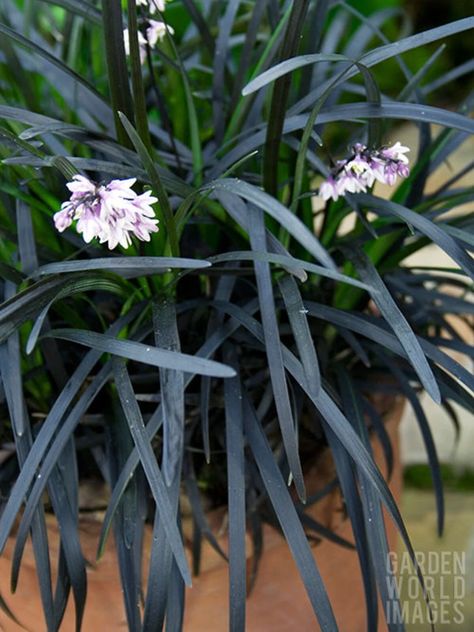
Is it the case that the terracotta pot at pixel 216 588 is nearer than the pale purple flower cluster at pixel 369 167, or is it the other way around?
the pale purple flower cluster at pixel 369 167

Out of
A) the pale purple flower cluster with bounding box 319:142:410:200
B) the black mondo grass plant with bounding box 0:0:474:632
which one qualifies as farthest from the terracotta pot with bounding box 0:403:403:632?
the pale purple flower cluster with bounding box 319:142:410:200

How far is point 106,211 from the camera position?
49cm

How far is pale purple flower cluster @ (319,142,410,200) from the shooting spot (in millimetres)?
581

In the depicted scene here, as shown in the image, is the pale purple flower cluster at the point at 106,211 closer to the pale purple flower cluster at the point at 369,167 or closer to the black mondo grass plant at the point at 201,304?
the black mondo grass plant at the point at 201,304

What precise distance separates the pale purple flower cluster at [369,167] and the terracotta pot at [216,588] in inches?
10.8

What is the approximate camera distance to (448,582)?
3.93 feet

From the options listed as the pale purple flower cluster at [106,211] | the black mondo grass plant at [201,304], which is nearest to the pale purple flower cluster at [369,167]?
the black mondo grass plant at [201,304]

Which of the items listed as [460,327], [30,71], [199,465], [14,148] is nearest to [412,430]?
[460,327]

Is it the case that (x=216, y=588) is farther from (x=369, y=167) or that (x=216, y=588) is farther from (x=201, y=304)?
(x=369, y=167)

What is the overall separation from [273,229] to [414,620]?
633mm

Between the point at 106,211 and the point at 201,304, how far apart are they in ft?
0.77

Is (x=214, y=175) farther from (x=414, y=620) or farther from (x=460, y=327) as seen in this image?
(x=460, y=327)

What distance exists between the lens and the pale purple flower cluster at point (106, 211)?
19.2 inches

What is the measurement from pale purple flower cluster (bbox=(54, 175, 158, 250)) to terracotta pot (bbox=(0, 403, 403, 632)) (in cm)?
30
